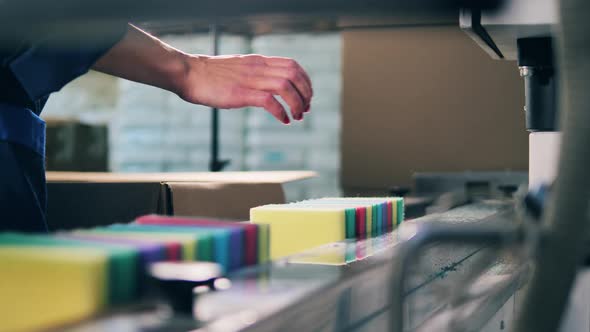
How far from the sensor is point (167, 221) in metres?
0.44

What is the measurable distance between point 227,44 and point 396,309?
3106 mm

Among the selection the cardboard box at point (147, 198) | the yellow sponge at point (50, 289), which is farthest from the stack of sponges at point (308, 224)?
the cardboard box at point (147, 198)

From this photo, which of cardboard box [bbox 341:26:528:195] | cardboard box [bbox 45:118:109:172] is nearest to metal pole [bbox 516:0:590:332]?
cardboard box [bbox 341:26:528:195]

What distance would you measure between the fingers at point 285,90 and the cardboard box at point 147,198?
376mm

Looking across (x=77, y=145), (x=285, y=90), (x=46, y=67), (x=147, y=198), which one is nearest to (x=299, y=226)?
(x=285, y=90)

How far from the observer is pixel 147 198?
3.43ft

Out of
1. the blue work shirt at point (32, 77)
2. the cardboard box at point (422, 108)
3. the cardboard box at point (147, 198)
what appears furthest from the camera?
the cardboard box at point (422, 108)

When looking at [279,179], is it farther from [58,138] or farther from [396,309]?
[58,138]

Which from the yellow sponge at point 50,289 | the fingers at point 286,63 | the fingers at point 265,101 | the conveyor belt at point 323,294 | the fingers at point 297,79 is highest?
→ the fingers at point 286,63

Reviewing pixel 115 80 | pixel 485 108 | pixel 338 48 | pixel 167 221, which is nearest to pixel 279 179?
pixel 167 221

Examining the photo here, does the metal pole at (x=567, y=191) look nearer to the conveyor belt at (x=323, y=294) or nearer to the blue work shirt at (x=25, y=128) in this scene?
the conveyor belt at (x=323, y=294)

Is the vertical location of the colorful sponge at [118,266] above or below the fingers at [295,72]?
below

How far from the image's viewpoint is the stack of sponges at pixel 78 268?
305mm

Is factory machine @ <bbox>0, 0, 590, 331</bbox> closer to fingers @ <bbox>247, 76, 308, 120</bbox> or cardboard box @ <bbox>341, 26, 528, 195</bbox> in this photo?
fingers @ <bbox>247, 76, 308, 120</bbox>
